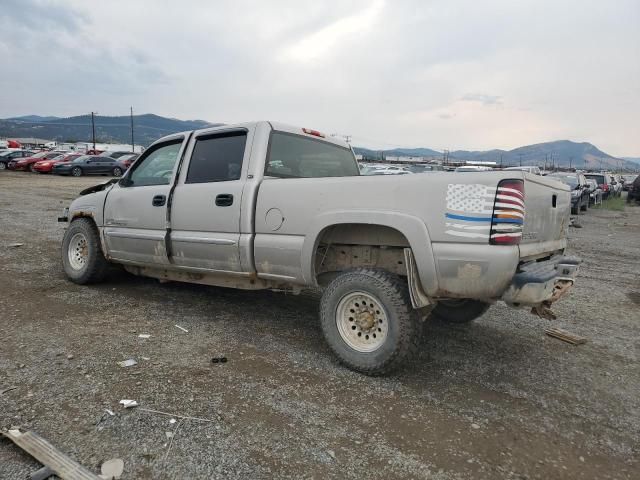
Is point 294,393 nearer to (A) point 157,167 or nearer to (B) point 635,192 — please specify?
(A) point 157,167

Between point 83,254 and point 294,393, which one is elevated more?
point 83,254

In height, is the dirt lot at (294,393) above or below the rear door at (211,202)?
below

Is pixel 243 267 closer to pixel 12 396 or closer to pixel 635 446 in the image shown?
pixel 12 396

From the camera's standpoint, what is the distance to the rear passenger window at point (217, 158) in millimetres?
4297

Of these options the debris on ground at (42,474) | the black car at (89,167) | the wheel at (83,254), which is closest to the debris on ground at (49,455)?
the debris on ground at (42,474)

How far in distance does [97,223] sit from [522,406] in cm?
478

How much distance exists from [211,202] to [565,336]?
358cm

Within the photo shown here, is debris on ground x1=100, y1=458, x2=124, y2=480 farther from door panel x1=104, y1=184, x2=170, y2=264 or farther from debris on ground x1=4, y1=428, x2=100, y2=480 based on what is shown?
door panel x1=104, y1=184, x2=170, y2=264

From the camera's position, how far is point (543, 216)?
339cm

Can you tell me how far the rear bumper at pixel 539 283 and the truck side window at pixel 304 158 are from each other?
2010mm

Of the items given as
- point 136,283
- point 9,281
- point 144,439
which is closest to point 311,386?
point 144,439

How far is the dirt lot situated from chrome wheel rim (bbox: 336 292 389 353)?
0.80 feet

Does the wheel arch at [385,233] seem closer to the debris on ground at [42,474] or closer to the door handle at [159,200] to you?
the door handle at [159,200]

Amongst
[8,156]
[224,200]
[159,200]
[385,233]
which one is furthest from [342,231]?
[8,156]
